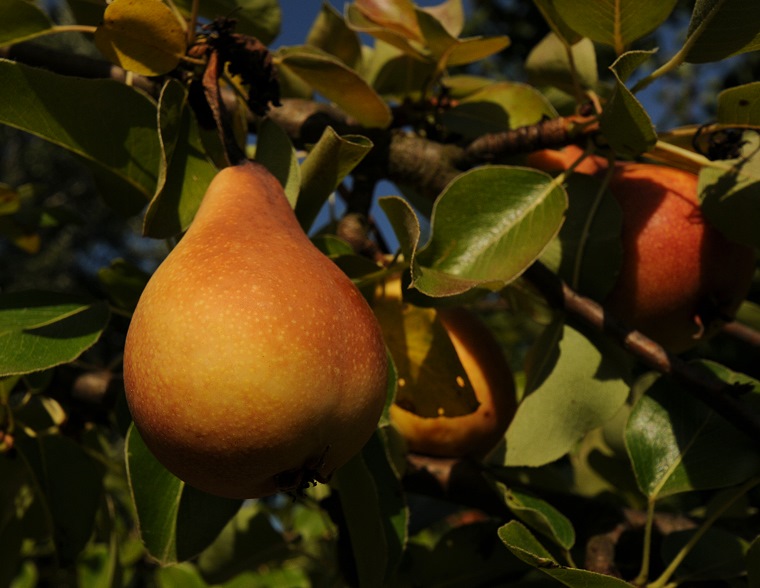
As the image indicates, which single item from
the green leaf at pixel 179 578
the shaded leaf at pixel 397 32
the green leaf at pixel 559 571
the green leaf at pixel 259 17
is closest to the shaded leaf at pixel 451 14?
the shaded leaf at pixel 397 32

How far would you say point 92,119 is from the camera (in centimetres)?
73

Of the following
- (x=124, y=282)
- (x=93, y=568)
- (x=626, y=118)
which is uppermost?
(x=626, y=118)

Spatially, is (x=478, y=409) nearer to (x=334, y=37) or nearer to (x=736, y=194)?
(x=736, y=194)

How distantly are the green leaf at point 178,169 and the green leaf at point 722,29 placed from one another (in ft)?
1.53

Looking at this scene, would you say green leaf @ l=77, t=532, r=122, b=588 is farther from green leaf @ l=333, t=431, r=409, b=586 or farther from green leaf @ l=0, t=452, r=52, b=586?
green leaf @ l=333, t=431, r=409, b=586

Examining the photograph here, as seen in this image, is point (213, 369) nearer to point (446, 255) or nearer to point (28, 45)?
point (446, 255)

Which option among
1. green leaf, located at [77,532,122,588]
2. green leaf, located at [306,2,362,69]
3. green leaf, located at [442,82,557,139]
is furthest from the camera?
green leaf, located at [77,532,122,588]

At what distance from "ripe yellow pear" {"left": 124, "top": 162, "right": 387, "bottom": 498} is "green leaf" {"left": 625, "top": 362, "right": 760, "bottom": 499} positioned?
0.41 metres

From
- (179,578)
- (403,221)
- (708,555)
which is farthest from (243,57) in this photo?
(179,578)

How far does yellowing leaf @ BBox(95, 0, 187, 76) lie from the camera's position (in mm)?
670

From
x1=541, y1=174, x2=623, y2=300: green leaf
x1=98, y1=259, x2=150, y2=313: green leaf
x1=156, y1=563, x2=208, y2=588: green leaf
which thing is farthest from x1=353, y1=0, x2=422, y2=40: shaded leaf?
x1=156, y1=563, x2=208, y2=588: green leaf

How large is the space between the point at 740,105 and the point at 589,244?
0.20m

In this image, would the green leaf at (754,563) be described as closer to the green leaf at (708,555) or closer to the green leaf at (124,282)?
the green leaf at (708,555)

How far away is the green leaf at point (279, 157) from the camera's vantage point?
2.37 feet
